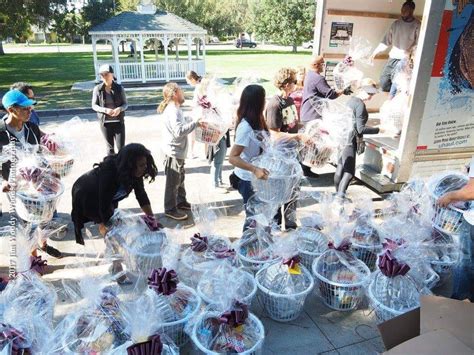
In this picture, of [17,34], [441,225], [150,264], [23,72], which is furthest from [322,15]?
[17,34]

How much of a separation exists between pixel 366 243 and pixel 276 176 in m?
1.21

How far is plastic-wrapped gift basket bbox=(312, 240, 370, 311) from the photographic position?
3.11 meters

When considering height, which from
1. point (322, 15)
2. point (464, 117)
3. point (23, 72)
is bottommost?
point (23, 72)

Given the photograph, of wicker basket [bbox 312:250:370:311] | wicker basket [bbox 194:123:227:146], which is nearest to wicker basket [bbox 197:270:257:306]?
wicker basket [bbox 312:250:370:311]

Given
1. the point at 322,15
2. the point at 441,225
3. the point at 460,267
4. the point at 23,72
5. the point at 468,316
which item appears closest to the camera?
the point at 468,316

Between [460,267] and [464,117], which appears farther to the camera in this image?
[464,117]

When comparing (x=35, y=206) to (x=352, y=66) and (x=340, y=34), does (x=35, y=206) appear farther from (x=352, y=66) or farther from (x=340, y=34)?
(x=340, y=34)

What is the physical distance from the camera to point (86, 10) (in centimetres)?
4428

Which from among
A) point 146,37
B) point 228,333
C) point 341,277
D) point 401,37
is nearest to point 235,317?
point 228,333

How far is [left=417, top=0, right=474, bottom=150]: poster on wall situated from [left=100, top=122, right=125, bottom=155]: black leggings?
159 inches

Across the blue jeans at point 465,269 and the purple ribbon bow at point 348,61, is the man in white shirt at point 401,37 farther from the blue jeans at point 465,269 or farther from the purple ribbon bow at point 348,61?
the blue jeans at point 465,269

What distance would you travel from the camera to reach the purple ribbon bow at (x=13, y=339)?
208 centimetres

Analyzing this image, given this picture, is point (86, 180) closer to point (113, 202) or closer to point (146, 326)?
point (113, 202)

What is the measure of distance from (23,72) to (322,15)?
20844 millimetres
